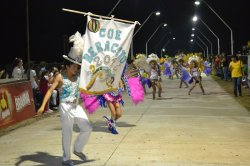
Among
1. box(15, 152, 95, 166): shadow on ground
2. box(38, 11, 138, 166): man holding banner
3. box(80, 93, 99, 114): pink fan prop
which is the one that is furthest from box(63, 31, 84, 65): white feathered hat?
box(80, 93, 99, 114): pink fan prop

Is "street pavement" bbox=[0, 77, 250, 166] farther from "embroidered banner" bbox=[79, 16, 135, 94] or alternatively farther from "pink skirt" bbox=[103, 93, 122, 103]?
"embroidered banner" bbox=[79, 16, 135, 94]

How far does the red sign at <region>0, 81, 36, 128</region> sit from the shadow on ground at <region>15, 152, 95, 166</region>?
353cm

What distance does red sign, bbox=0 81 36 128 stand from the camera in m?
11.8

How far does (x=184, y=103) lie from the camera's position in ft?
56.4

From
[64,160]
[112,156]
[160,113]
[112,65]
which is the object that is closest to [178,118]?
[160,113]

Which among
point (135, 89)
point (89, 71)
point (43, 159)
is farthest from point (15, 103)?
point (43, 159)

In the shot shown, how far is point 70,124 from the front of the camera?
23.9ft

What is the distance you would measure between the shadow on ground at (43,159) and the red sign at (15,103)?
353 centimetres

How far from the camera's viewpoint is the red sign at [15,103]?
38.9 ft

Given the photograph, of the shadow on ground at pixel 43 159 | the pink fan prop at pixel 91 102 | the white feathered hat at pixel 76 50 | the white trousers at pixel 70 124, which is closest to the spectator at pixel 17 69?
the pink fan prop at pixel 91 102

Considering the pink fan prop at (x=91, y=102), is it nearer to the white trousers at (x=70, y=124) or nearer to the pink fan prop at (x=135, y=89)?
the pink fan prop at (x=135, y=89)

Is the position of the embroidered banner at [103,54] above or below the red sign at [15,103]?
above

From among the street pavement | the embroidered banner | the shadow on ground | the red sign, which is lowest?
the shadow on ground

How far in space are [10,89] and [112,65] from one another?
396 cm
